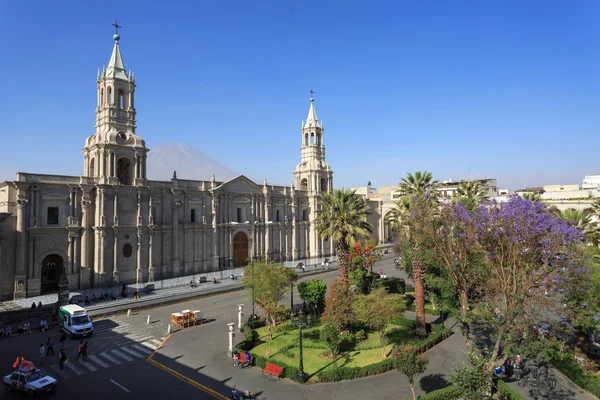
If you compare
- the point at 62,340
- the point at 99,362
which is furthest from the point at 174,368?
the point at 62,340

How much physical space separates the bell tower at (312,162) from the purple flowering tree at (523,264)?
4764 centimetres

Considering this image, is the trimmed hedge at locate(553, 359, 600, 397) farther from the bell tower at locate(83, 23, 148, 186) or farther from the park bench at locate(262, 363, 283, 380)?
the bell tower at locate(83, 23, 148, 186)

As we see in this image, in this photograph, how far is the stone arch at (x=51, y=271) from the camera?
41.6 m

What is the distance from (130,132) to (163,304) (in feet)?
73.1

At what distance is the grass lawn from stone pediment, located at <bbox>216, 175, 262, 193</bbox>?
1193 inches

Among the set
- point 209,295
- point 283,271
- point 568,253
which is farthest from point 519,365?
point 209,295

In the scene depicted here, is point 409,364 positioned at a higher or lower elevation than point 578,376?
higher

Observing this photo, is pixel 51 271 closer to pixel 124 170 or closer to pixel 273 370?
pixel 124 170

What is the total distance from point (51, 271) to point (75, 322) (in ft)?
55.6

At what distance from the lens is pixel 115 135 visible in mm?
45562

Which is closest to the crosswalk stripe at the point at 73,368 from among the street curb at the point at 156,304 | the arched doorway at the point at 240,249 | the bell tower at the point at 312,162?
the street curb at the point at 156,304

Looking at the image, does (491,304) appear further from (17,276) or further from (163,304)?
(17,276)

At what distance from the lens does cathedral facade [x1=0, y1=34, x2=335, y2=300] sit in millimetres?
39281

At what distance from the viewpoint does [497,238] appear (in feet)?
73.0
